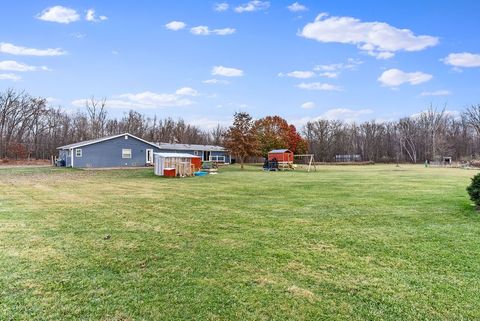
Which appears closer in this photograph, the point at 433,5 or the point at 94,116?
the point at 433,5

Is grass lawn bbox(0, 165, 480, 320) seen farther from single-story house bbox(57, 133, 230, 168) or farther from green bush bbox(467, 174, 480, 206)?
single-story house bbox(57, 133, 230, 168)

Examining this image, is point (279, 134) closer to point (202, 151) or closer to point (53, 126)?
point (202, 151)

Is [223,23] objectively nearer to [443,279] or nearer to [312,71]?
[312,71]

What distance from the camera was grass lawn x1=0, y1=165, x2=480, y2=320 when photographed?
310 cm

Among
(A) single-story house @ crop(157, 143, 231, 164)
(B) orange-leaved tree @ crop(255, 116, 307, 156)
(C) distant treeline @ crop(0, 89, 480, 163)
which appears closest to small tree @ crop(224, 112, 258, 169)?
(C) distant treeline @ crop(0, 89, 480, 163)

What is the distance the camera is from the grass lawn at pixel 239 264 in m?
3.10

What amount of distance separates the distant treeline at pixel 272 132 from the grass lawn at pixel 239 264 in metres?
34.0

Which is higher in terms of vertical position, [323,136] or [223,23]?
[223,23]

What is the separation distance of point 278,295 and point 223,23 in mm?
17516

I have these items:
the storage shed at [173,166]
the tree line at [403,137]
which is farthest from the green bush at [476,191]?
the tree line at [403,137]

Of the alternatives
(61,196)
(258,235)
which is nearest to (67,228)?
(258,235)

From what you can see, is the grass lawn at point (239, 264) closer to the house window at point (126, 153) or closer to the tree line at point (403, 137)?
the house window at point (126, 153)

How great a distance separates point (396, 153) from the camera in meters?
63.0

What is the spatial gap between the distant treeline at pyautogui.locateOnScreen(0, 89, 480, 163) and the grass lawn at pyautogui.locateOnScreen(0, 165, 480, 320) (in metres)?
34.0
